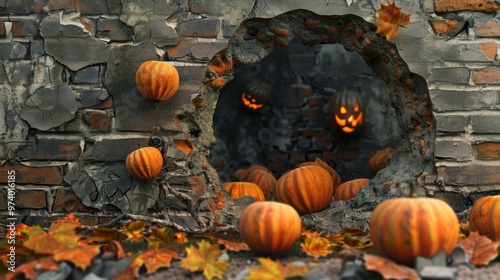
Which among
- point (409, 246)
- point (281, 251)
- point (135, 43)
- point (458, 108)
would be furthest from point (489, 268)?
point (135, 43)

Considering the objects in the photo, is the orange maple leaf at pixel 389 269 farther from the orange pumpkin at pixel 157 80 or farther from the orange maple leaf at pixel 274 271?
the orange pumpkin at pixel 157 80

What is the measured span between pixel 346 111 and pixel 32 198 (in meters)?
3.45

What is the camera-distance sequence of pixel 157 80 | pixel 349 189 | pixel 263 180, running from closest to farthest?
pixel 157 80 < pixel 349 189 < pixel 263 180

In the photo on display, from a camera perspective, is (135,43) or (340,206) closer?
(135,43)

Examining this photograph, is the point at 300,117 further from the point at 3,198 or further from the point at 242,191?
the point at 3,198

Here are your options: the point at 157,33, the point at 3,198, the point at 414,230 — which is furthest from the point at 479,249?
the point at 3,198

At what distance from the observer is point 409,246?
189cm

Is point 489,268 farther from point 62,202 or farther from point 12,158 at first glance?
point 12,158

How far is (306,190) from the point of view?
333 centimetres

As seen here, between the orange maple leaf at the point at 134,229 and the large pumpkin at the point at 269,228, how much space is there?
54cm

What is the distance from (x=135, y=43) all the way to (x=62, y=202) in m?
0.90

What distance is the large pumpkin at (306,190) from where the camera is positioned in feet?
10.9

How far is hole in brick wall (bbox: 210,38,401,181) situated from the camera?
6086 mm

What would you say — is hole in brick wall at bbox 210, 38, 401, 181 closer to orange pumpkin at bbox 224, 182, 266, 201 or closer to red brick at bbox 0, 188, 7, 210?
orange pumpkin at bbox 224, 182, 266, 201
